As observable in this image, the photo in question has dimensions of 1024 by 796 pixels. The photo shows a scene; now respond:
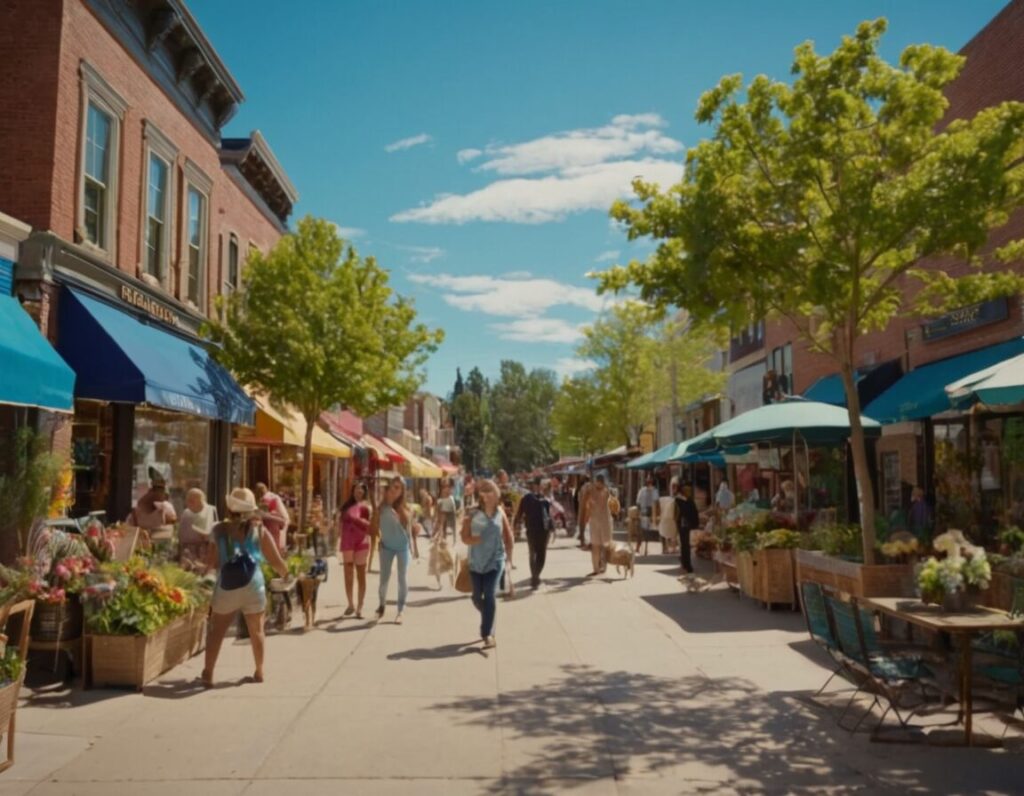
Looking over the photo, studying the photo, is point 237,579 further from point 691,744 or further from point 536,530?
point 536,530

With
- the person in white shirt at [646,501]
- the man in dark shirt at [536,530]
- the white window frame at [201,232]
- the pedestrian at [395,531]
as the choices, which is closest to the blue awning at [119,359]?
the white window frame at [201,232]

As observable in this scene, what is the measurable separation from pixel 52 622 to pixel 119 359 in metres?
4.59

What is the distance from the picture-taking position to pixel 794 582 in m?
12.3

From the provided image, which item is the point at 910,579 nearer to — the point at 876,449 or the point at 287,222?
the point at 876,449

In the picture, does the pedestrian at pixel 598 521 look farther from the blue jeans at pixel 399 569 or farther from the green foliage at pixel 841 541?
the blue jeans at pixel 399 569

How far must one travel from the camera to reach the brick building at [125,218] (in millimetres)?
11336

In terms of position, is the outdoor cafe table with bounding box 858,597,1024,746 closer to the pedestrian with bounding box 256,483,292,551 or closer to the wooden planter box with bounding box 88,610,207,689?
the wooden planter box with bounding box 88,610,207,689

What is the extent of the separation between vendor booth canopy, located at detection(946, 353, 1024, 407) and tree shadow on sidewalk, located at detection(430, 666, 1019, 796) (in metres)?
3.14

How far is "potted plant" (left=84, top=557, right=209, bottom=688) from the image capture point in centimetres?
779

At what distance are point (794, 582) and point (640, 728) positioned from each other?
6295 millimetres

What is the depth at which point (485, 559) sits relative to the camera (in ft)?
32.7

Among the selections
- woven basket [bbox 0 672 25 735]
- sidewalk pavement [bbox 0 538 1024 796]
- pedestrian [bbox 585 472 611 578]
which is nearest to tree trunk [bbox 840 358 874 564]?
sidewalk pavement [bbox 0 538 1024 796]

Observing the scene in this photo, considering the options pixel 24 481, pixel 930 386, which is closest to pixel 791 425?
pixel 930 386

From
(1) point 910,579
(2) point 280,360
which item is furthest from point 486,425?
(1) point 910,579
